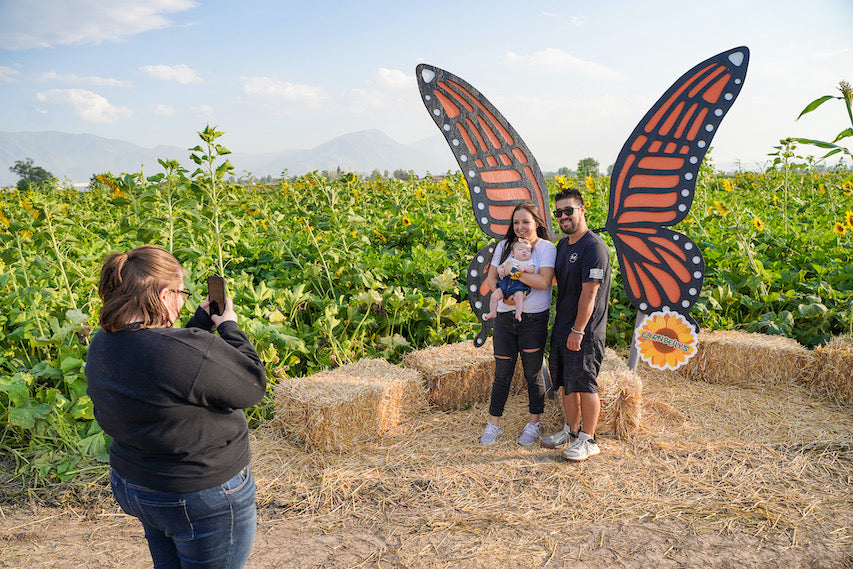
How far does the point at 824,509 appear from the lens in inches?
105

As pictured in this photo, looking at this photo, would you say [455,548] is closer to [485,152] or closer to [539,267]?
[539,267]

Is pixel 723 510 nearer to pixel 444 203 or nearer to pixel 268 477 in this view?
pixel 268 477

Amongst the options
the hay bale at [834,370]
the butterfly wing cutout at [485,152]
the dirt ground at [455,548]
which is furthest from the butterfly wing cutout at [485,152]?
the hay bale at [834,370]

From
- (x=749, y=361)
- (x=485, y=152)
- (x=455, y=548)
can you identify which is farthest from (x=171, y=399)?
Answer: (x=749, y=361)

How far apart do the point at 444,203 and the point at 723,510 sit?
18.2 feet

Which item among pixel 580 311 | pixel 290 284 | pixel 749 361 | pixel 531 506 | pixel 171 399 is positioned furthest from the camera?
pixel 290 284

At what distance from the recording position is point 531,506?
9.02ft

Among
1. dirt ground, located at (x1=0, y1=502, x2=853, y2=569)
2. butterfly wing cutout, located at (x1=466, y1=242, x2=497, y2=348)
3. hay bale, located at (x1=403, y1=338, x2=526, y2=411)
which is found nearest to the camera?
dirt ground, located at (x1=0, y1=502, x2=853, y2=569)

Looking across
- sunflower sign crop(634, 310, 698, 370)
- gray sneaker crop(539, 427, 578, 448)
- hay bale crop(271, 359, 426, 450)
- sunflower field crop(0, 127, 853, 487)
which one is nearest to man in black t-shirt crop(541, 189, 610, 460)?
gray sneaker crop(539, 427, 578, 448)

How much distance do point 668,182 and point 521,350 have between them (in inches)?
50.8

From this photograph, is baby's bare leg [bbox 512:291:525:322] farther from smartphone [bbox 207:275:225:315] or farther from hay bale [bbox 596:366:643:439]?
Result: smartphone [bbox 207:275:225:315]

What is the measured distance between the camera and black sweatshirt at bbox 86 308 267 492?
139 cm

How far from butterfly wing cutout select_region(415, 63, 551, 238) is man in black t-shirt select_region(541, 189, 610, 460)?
0.41 m

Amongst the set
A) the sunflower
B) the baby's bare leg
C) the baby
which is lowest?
the sunflower
